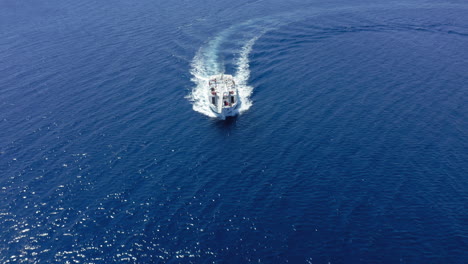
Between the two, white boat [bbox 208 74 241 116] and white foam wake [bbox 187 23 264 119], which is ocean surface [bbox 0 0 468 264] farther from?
white boat [bbox 208 74 241 116]

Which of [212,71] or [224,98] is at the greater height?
[212,71]

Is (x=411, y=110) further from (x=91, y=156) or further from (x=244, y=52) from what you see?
(x=91, y=156)

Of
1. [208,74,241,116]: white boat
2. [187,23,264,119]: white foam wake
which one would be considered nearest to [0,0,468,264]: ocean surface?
[187,23,264,119]: white foam wake

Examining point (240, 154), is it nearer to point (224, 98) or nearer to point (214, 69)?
point (224, 98)

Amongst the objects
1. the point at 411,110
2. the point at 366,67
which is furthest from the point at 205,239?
the point at 366,67

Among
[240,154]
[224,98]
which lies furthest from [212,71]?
[240,154]
